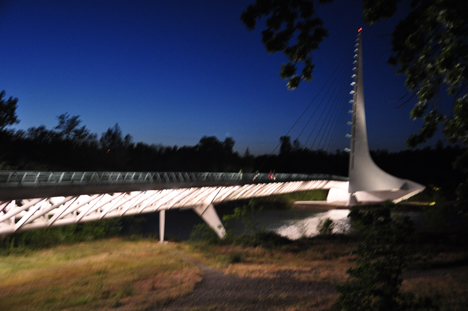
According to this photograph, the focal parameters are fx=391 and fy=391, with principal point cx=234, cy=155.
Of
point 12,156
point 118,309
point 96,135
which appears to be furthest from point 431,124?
point 96,135

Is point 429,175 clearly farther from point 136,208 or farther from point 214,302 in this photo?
point 214,302

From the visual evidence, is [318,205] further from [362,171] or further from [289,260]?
[289,260]

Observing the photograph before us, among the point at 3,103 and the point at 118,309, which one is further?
the point at 3,103

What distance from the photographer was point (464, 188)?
5.12 m

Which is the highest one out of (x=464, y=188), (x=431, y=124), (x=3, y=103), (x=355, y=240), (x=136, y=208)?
(x=3, y=103)

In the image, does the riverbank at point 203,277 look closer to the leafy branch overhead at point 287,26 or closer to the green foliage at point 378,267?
the green foliage at point 378,267

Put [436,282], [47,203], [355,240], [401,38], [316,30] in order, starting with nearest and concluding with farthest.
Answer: [316,30], [401,38], [436,282], [47,203], [355,240]

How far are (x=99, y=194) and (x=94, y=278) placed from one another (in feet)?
14.2

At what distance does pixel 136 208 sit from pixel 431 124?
62.2 feet

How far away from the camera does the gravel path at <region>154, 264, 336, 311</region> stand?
9117 mm

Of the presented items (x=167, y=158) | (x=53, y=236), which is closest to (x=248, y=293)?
(x=53, y=236)

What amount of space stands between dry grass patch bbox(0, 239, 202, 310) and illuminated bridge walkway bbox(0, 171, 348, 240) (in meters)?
1.76

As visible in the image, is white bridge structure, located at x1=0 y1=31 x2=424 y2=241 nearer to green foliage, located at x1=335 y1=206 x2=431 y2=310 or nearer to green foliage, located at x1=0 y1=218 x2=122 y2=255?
green foliage, located at x1=0 y1=218 x2=122 y2=255

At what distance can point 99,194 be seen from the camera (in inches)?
653
